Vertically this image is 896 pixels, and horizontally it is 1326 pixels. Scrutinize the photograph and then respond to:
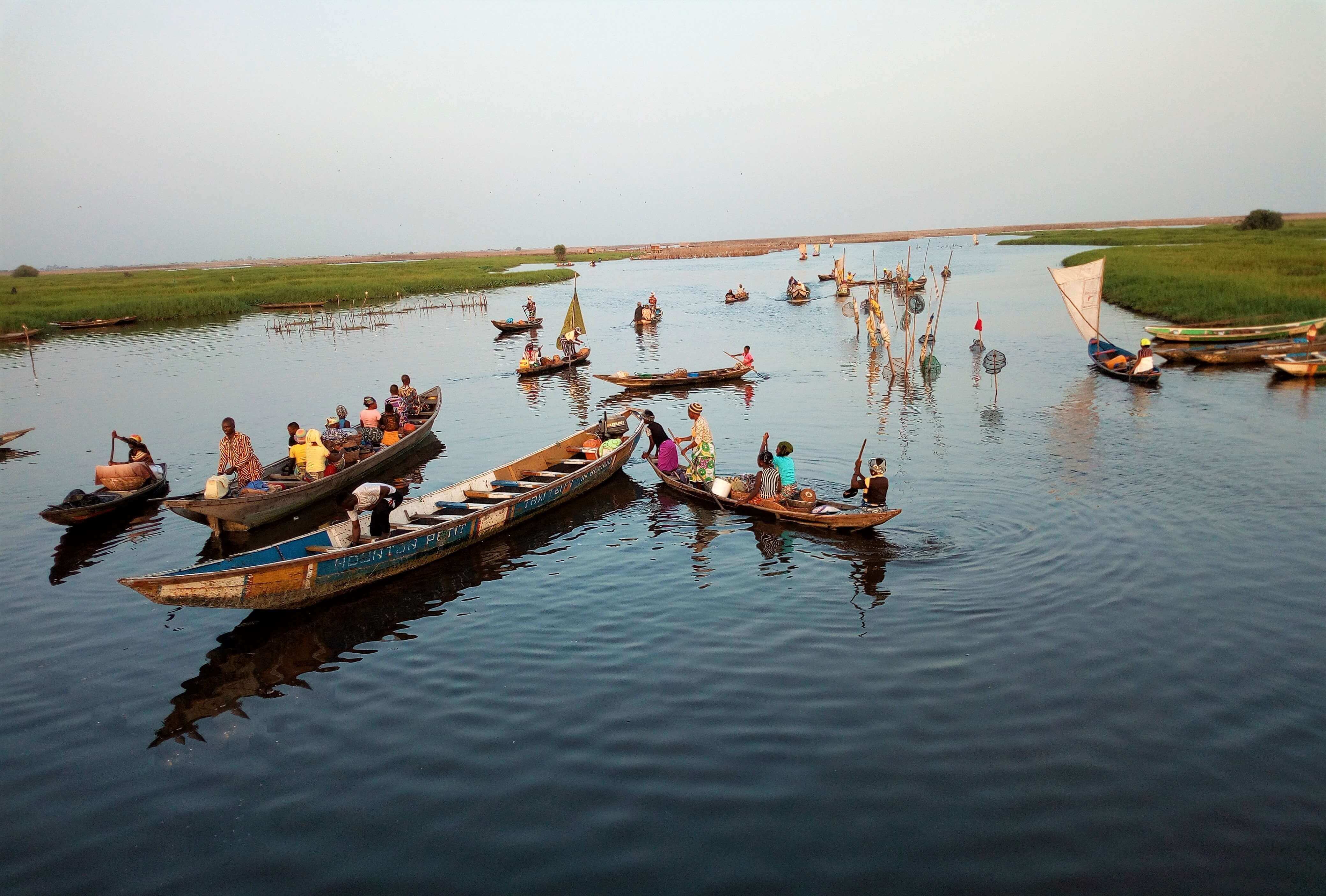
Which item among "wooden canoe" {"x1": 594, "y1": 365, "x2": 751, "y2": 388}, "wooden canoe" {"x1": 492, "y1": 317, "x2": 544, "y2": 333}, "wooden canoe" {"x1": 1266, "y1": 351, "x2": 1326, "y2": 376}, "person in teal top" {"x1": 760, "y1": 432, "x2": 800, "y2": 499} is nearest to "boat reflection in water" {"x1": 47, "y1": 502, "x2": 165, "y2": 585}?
"person in teal top" {"x1": 760, "y1": 432, "x2": 800, "y2": 499}

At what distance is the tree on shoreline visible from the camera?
3024 inches

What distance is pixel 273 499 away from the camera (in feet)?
49.3

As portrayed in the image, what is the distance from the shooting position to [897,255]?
112 m

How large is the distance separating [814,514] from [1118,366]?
1778 centimetres

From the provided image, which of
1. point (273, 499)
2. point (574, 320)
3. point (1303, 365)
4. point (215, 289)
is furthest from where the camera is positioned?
point (215, 289)

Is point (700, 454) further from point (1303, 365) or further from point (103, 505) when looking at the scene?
point (1303, 365)

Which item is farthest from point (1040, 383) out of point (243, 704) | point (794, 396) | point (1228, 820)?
point (243, 704)

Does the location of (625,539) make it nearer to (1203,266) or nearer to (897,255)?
(1203,266)

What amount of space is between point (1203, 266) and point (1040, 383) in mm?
26717

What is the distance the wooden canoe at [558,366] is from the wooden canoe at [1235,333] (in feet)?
72.4

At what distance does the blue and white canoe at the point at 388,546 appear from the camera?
1023 cm

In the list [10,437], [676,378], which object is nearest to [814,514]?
[676,378]

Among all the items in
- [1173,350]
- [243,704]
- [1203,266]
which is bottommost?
[243,704]

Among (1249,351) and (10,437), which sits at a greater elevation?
(1249,351)
